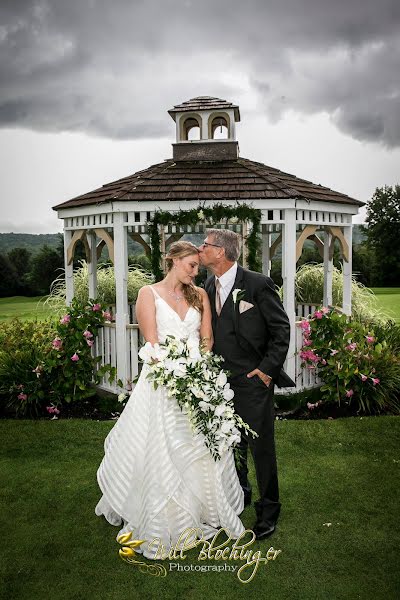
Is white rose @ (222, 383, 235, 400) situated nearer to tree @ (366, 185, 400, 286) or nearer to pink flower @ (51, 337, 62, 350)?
pink flower @ (51, 337, 62, 350)

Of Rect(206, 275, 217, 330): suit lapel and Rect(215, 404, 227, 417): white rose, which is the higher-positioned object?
Rect(206, 275, 217, 330): suit lapel

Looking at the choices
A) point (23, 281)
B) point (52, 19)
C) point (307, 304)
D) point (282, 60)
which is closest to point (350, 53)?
point (282, 60)

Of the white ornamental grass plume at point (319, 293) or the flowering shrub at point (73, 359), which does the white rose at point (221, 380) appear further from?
the white ornamental grass plume at point (319, 293)

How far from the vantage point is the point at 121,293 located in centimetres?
775

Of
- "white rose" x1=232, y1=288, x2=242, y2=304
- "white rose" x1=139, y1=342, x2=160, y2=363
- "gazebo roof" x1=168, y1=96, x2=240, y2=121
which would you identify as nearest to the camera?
"white rose" x1=139, y1=342, x2=160, y2=363

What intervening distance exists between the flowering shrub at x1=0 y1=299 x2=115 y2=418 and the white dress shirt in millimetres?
4047

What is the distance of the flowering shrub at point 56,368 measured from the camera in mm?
7602

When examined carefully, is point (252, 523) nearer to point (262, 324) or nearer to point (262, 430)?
point (262, 430)

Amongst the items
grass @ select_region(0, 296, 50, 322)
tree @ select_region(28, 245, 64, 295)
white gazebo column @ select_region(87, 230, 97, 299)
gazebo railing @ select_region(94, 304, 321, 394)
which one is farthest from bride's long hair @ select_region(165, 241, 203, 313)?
tree @ select_region(28, 245, 64, 295)

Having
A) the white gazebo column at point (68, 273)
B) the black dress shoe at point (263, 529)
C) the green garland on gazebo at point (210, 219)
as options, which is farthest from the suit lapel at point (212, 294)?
the white gazebo column at point (68, 273)

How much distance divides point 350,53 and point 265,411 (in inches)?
381

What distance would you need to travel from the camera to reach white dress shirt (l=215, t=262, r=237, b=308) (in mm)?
4137

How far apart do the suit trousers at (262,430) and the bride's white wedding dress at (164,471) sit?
224mm

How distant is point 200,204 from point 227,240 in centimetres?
356
